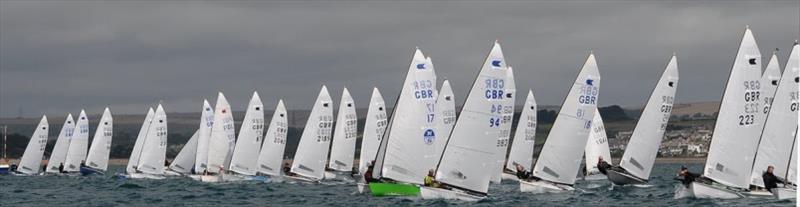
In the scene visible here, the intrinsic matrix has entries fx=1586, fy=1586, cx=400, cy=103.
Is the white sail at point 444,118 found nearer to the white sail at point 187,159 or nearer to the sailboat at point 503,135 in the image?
the sailboat at point 503,135

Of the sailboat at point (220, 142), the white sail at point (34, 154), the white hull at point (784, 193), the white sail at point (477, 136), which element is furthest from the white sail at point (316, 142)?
the white sail at point (34, 154)

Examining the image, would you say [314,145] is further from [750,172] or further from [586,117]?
[750,172]

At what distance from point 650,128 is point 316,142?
58.3ft

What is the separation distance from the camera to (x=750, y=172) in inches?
1871

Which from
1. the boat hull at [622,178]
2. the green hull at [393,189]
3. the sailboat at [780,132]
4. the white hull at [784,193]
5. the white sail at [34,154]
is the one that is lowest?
the white hull at [784,193]

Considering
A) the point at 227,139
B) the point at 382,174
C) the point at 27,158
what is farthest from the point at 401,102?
the point at 27,158

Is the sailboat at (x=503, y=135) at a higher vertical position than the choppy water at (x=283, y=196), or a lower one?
higher

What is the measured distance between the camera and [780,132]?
47281mm

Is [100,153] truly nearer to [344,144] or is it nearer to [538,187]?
[344,144]

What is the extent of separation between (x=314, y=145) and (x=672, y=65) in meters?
18.5

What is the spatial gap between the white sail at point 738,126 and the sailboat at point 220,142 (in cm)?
Answer: 3045

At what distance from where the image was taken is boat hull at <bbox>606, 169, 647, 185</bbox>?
58094 mm

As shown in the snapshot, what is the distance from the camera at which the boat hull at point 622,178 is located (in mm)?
58094

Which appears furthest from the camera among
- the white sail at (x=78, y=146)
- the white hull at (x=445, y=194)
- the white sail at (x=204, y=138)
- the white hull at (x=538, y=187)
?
the white sail at (x=78, y=146)
